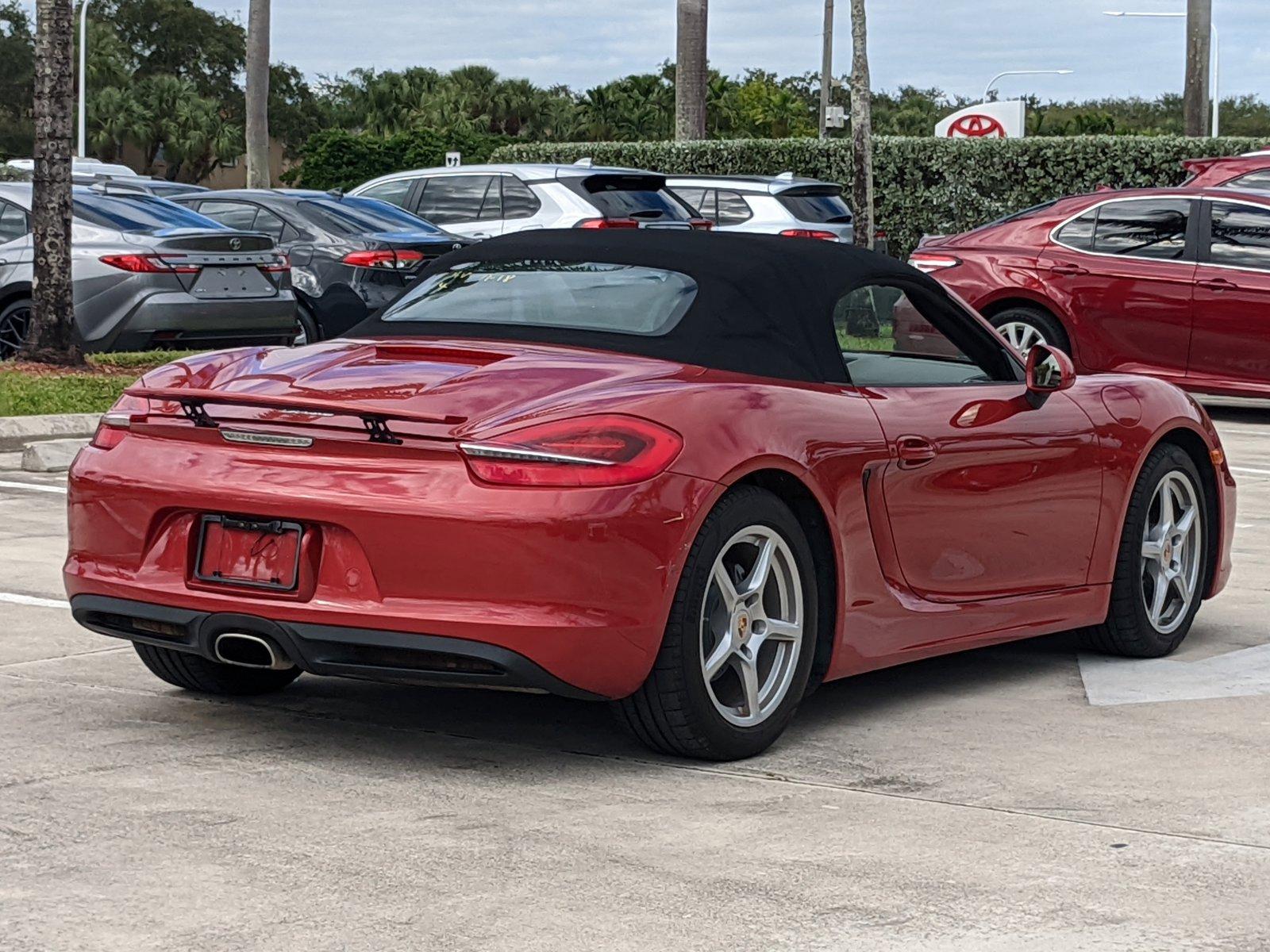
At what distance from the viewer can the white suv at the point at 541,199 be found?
61.5 ft

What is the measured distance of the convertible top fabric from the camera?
213 inches

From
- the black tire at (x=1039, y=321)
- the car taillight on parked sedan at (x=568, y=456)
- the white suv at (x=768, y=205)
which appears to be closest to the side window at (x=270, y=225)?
the white suv at (x=768, y=205)

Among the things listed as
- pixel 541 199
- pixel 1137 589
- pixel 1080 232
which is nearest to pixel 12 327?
pixel 541 199

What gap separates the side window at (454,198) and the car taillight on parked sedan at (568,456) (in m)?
15.2

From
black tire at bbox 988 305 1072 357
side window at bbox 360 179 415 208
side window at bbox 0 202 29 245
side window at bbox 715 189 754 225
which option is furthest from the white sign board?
side window at bbox 0 202 29 245

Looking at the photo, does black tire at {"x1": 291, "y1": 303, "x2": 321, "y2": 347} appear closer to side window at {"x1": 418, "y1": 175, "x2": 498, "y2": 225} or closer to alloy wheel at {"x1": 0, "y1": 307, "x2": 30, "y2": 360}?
alloy wheel at {"x1": 0, "y1": 307, "x2": 30, "y2": 360}

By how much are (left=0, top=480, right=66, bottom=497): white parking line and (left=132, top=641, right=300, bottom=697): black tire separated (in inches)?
186

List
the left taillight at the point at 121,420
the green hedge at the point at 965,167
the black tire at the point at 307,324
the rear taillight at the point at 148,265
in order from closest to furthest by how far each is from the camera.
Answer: the left taillight at the point at 121,420 < the rear taillight at the point at 148,265 < the black tire at the point at 307,324 < the green hedge at the point at 965,167

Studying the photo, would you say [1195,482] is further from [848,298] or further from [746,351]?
[746,351]

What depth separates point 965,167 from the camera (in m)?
28.6

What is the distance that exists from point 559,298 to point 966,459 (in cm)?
120

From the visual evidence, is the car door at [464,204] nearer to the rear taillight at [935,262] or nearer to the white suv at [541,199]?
the white suv at [541,199]

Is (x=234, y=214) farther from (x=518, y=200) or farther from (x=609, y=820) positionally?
(x=609, y=820)

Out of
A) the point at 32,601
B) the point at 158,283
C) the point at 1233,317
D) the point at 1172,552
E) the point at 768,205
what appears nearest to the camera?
the point at 1172,552
